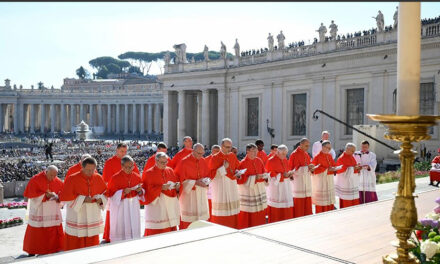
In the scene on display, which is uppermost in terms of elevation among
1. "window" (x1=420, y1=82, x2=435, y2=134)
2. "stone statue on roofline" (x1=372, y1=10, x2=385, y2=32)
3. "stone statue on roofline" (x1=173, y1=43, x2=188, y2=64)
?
"stone statue on roofline" (x1=173, y1=43, x2=188, y2=64)

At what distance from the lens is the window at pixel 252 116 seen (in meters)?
40.3

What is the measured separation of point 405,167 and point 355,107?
29960 millimetres

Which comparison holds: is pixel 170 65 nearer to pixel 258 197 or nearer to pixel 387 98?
pixel 387 98

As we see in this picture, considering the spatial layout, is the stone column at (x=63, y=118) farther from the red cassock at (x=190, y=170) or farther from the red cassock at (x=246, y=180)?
the red cassock at (x=190, y=170)

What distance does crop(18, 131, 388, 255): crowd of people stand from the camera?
8.88 metres

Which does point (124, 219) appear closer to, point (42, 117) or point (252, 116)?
point (252, 116)

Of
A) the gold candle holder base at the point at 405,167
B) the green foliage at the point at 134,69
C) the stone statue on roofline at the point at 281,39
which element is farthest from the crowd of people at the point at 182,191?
the green foliage at the point at 134,69

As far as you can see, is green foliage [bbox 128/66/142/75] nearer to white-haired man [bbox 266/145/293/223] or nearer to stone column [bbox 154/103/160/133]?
stone column [bbox 154/103/160/133]

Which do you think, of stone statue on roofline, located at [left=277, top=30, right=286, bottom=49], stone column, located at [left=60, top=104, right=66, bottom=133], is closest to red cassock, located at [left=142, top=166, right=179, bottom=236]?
stone statue on roofline, located at [left=277, top=30, right=286, bottom=49]

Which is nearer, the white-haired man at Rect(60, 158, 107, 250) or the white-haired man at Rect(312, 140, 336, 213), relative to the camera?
the white-haired man at Rect(60, 158, 107, 250)

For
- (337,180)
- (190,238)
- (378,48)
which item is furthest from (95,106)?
(190,238)

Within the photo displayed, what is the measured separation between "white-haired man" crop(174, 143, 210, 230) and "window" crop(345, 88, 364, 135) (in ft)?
A: 76.4

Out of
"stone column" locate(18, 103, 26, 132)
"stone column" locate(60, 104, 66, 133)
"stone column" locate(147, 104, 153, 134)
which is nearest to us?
"stone column" locate(147, 104, 153, 134)

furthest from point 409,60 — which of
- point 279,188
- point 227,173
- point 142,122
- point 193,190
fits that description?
point 142,122
